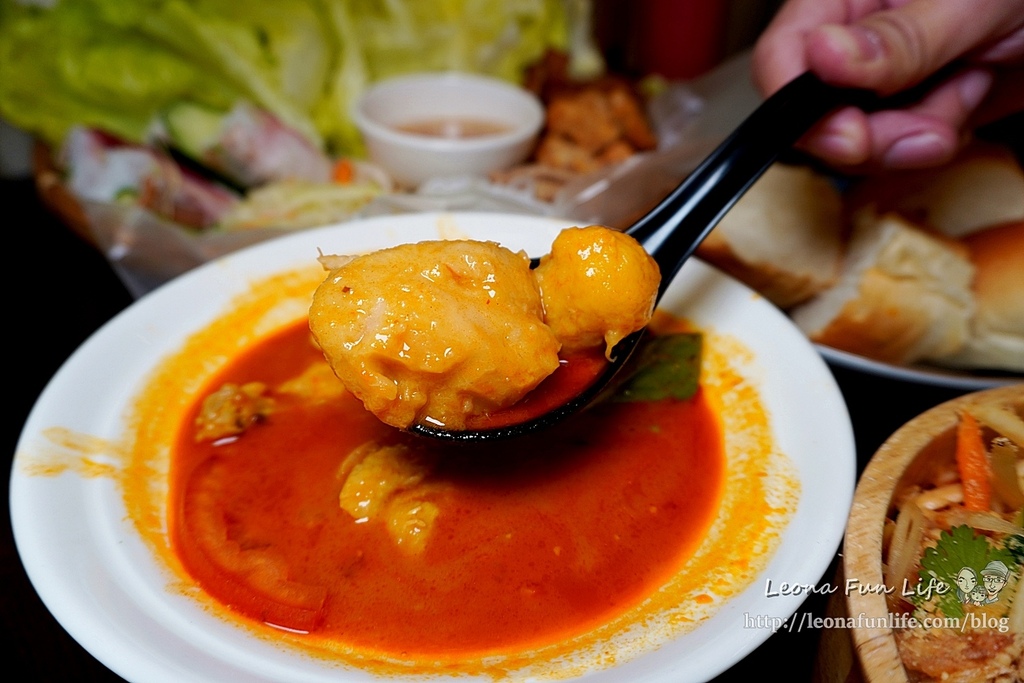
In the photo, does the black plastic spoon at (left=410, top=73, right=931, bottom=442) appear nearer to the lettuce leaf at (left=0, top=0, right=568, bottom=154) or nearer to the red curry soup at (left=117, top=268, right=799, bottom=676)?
the red curry soup at (left=117, top=268, right=799, bottom=676)

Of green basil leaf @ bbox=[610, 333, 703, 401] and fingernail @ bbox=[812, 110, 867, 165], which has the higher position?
fingernail @ bbox=[812, 110, 867, 165]

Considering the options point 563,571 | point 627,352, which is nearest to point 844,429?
point 627,352

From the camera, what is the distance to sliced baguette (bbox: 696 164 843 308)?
8.18ft

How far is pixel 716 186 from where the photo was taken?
195cm

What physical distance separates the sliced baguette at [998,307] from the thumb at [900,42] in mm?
654

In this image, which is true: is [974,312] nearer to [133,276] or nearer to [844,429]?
[844,429]

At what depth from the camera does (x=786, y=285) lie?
2520 mm

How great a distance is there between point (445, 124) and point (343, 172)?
610 millimetres

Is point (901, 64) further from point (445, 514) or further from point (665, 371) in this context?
point (445, 514)

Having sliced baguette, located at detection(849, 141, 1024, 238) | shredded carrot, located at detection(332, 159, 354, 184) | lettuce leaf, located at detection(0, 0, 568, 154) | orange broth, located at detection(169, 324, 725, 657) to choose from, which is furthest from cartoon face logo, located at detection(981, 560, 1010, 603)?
lettuce leaf, located at detection(0, 0, 568, 154)

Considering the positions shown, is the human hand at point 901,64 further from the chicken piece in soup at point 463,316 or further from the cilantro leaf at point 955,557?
the cilantro leaf at point 955,557

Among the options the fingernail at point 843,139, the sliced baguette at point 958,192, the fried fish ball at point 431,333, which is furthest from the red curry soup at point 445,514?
the sliced baguette at point 958,192

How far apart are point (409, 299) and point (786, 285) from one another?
5.13ft

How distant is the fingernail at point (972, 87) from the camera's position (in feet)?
8.03
